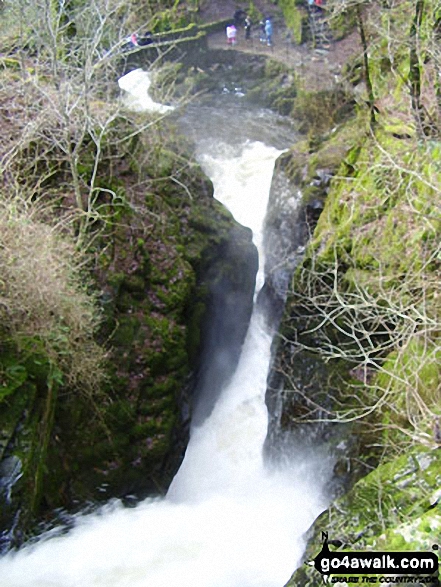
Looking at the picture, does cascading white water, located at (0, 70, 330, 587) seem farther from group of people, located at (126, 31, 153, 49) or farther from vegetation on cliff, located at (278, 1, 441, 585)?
group of people, located at (126, 31, 153, 49)

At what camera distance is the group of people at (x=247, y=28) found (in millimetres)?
23625

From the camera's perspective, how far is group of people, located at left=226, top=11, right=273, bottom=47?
77.5ft

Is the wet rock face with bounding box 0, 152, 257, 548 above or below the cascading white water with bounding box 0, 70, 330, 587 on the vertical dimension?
above

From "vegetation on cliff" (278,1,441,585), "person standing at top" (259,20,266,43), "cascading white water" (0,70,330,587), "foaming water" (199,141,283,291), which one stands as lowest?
"cascading white water" (0,70,330,587)

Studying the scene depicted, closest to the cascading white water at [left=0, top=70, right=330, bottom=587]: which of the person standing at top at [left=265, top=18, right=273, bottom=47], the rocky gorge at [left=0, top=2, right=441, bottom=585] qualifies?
the rocky gorge at [left=0, top=2, right=441, bottom=585]

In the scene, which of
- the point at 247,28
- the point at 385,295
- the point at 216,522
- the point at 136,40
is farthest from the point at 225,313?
the point at 247,28

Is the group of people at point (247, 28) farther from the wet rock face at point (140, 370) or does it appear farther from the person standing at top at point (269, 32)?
the wet rock face at point (140, 370)

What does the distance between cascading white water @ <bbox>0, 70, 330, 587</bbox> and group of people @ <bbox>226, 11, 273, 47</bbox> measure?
15.6 meters

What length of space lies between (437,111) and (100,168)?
19.2 feet

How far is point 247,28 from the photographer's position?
24.3 meters

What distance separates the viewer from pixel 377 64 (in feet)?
41.0

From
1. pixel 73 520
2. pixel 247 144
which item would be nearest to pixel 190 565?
pixel 73 520

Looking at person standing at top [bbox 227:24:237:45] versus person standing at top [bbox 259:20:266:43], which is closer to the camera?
person standing at top [bbox 227:24:237:45]

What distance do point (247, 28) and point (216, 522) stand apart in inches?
843
